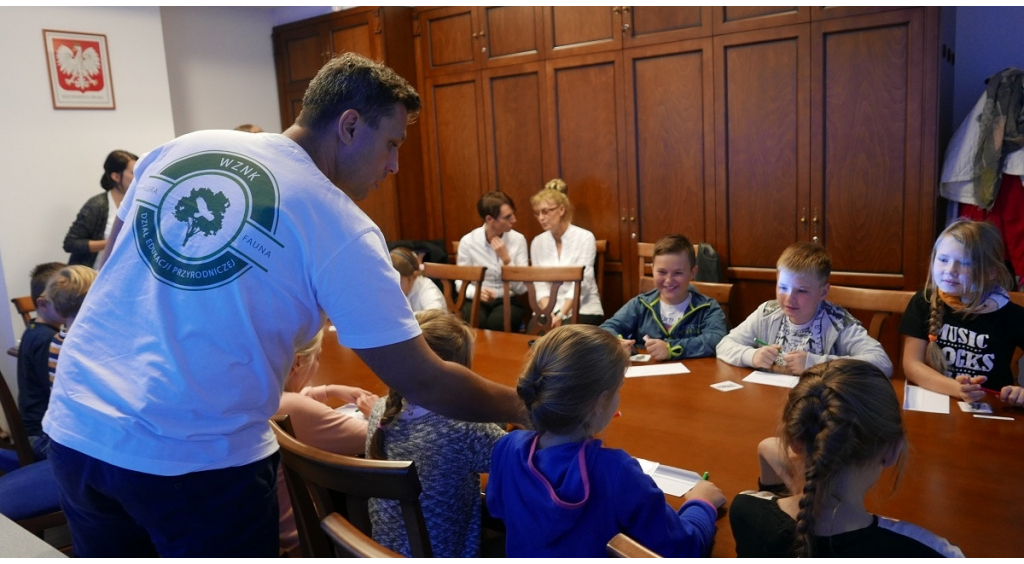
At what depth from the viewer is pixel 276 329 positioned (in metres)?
1.20

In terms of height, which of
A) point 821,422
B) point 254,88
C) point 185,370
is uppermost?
point 254,88

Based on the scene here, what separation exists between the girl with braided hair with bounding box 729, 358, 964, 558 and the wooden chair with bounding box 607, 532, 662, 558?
0.39m

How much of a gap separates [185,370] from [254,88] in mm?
4989

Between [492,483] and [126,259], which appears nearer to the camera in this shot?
[126,259]

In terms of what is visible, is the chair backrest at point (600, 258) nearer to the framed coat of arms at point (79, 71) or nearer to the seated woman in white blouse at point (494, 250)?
the seated woman in white blouse at point (494, 250)

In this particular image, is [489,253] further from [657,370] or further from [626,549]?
[626,549]

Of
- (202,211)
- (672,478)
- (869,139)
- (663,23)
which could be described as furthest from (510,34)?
(202,211)

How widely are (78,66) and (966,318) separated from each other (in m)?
4.72

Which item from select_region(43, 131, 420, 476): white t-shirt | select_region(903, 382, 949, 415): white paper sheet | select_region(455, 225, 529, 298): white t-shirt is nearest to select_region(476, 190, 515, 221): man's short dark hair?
select_region(455, 225, 529, 298): white t-shirt

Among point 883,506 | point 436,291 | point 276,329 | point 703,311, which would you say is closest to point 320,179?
point 276,329

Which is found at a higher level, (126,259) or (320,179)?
(320,179)

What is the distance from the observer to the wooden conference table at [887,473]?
4.29ft

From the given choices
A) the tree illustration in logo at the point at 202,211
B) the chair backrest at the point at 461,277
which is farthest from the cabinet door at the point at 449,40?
the tree illustration in logo at the point at 202,211

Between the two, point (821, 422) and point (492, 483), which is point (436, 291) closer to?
point (492, 483)
